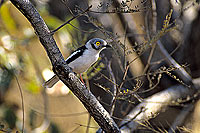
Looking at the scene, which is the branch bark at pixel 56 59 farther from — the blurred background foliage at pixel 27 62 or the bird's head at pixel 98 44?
the bird's head at pixel 98 44

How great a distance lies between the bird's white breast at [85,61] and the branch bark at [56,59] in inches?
25.4

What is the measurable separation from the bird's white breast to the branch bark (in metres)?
0.64

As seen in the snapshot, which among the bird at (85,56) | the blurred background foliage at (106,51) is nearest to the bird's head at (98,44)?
→ the bird at (85,56)

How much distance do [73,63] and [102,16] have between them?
1885mm

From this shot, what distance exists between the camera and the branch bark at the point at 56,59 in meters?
1.85

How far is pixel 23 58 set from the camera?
446 centimetres

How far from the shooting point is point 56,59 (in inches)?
77.2

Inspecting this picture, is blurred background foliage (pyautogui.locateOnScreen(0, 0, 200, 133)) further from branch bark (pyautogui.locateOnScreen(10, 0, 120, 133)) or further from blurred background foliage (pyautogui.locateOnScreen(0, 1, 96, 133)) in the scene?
branch bark (pyautogui.locateOnScreen(10, 0, 120, 133))

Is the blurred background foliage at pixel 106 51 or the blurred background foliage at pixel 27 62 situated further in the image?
the blurred background foliage at pixel 106 51

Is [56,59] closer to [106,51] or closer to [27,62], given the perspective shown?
[106,51]

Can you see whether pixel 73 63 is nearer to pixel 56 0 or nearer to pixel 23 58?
pixel 23 58

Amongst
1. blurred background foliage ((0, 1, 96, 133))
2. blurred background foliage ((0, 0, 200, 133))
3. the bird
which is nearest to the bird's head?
the bird

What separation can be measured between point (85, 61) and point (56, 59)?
81cm

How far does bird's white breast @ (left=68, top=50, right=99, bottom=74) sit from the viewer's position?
9.06ft
